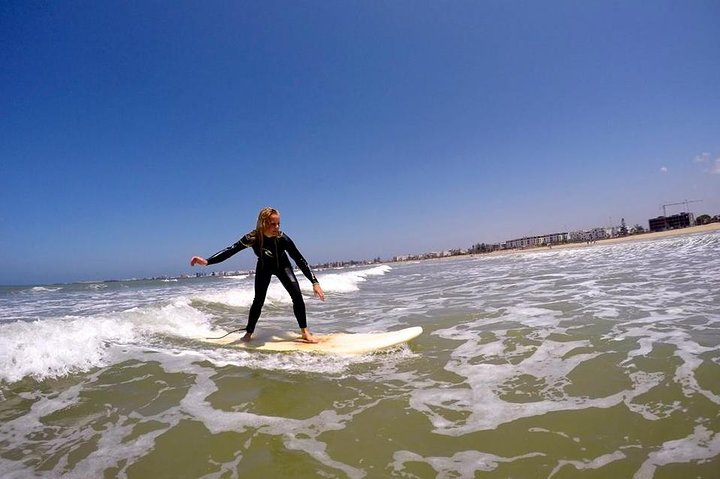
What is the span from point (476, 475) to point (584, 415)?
1.15m

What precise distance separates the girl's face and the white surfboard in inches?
64.9

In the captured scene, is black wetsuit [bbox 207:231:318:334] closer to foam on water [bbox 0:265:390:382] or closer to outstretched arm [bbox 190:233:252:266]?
outstretched arm [bbox 190:233:252:266]

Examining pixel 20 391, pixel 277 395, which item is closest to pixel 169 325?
pixel 20 391

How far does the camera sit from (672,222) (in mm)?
111125

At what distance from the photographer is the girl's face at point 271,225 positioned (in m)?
5.74

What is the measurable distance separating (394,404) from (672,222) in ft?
468

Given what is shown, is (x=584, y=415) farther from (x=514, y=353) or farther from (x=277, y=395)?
(x=277, y=395)

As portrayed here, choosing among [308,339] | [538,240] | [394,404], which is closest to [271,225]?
[308,339]

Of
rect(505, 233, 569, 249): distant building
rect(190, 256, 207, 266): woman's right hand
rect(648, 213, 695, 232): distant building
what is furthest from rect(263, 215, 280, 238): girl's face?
rect(505, 233, 569, 249): distant building

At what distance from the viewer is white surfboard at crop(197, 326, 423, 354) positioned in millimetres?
5000

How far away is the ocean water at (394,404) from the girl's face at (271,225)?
1.81m

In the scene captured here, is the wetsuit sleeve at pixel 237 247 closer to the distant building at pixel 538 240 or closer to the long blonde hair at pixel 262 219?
the long blonde hair at pixel 262 219

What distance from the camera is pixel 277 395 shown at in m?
3.49

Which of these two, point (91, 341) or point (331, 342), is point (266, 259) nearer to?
point (331, 342)
